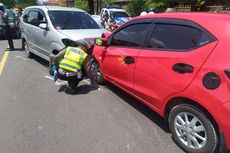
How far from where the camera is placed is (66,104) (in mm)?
5391

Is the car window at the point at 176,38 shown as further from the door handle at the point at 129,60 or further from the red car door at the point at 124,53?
the door handle at the point at 129,60

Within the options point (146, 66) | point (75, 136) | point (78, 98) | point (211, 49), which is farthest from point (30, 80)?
point (211, 49)

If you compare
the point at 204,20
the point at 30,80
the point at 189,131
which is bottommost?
the point at 30,80

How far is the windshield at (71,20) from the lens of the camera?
771 centimetres

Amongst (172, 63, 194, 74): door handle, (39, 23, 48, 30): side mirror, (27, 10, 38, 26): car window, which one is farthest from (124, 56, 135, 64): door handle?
(27, 10, 38, 26): car window

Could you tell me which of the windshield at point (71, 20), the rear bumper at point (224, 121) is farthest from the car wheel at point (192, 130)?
the windshield at point (71, 20)

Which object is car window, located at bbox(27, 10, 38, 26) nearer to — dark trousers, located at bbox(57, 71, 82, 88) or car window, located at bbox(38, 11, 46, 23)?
car window, located at bbox(38, 11, 46, 23)

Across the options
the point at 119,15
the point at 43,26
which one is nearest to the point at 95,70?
the point at 43,26

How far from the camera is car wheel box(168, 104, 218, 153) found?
3.25 meters

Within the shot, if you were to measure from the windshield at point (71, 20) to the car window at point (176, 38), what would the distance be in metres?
4.02

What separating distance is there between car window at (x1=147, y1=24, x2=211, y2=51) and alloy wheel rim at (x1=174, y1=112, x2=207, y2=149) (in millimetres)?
896

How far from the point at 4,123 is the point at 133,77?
2264 mm

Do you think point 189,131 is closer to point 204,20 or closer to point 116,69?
point 204,20

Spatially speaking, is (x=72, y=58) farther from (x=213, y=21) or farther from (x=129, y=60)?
(x=213, y=21)
